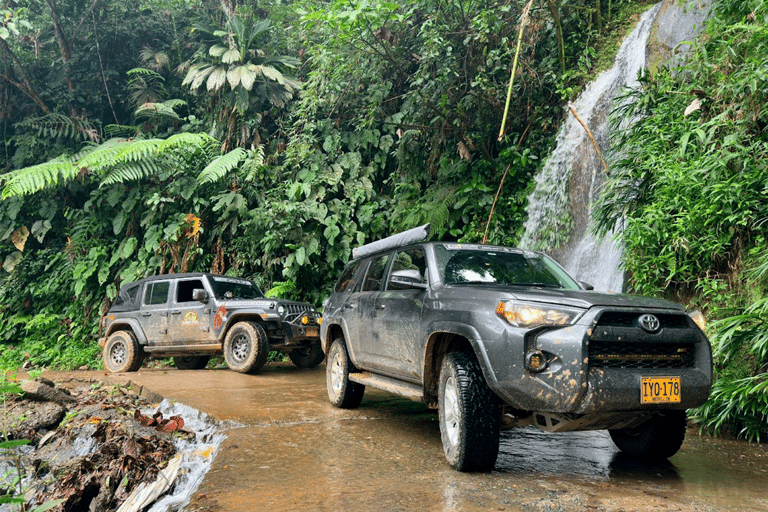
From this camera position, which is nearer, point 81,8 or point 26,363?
point 26,363

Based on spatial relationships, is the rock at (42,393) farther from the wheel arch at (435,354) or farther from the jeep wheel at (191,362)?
the wheel arch at (435,354)

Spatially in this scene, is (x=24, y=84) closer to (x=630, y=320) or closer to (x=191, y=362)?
(x=191, y=362)

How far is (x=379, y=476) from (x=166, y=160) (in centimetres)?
1272

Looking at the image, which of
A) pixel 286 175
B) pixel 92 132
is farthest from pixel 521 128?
pixel 92 132

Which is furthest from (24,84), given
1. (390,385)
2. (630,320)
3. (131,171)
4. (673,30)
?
(630,320)

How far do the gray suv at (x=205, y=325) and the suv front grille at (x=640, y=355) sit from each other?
649 cm

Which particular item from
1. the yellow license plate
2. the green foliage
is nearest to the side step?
the yellow license plate

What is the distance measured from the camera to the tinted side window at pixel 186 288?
1069 centimetres

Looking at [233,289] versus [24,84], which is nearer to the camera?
[233,289]

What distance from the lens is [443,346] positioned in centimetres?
479

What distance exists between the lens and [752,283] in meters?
6.10

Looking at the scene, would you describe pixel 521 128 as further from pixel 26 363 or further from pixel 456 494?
pixel 26 363

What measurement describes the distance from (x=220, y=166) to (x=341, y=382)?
347 inches

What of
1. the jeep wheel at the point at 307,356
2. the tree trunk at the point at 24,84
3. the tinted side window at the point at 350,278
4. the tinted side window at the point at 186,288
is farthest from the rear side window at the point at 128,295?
the tree trunk at the point at 24,84
